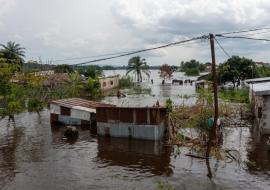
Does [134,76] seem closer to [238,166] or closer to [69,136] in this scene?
[69,136]

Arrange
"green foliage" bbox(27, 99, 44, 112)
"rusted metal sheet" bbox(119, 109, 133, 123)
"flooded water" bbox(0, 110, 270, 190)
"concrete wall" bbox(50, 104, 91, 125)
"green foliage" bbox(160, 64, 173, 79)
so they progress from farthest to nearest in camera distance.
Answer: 1. "green foliage" bbox(160, 64, 173, 79)
2. "green foliage" bbox(27, 99, 44, 112)
3. "concrete wall" bbox(50, 104, 91, 125)
4. "rusted metal sheet" bbox(119, 109, 133, 123)
5. "flooded water" bbox(0, 110, 270, 190)

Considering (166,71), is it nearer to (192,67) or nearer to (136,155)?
(192,67)

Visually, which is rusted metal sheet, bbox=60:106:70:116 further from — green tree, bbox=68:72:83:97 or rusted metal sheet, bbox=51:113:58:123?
green tree, bbox=68:72:83:97

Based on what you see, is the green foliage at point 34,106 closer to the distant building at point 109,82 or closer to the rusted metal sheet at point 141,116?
the rusted metal sheet at point 141,116

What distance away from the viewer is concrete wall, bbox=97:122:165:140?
82.8 ft

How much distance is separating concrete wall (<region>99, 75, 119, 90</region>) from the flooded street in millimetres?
48051

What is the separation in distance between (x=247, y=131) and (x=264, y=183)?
38.1ft

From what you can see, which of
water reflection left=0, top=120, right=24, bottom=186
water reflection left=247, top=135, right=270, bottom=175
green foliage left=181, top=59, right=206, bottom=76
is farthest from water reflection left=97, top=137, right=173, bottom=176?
green foliage left=181, top=59, right=206, bottom=76

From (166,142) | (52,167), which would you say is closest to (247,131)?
(166,142)

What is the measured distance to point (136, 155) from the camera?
873 inches

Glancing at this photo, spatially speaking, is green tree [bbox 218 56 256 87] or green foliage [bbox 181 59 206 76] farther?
green foliage [bbox 181 59 206 76]

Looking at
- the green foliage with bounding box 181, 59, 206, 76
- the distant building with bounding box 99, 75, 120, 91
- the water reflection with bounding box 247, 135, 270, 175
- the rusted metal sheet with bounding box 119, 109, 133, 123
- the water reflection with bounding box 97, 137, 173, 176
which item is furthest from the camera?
the green foliage with bounding box 181, 59, 206, 76

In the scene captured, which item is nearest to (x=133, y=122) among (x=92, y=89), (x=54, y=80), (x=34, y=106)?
(x=34, y=106)

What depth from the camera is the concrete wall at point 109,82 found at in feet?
249
